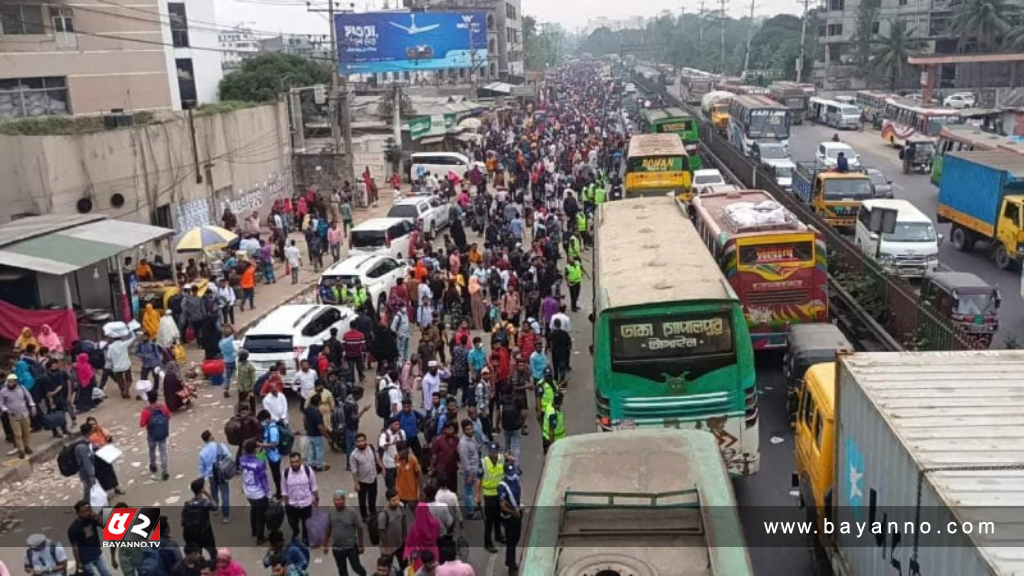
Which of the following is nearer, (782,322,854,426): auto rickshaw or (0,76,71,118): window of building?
(782,322,854,426): auto rickshaw

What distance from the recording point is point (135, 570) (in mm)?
8523

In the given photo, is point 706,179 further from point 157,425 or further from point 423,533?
point 423,533

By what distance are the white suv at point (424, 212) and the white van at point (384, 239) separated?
201 centimetres

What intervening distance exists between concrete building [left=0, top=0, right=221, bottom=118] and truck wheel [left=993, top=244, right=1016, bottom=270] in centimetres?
3213

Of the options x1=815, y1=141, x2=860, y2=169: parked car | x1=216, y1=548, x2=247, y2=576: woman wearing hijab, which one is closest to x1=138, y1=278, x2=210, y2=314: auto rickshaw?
x1=216, y1=548, x2=247, y2=576: woman wearing hijab

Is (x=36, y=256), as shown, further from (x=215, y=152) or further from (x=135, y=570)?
(x=215, y=152)

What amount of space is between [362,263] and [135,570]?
1057cm

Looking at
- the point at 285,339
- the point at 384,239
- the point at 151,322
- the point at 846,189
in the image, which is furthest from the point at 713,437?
the point at 846,189

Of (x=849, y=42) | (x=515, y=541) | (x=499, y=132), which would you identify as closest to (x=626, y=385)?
(x=515, y=541)

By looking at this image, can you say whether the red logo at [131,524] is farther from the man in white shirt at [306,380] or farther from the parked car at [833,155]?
the parked car at [833,155]

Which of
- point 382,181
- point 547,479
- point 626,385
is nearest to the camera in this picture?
point 547,479

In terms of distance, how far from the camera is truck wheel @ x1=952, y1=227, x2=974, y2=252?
22.9 m

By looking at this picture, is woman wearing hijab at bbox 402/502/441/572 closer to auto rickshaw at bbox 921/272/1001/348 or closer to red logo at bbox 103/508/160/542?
red logo at bbox 103/508/160/542

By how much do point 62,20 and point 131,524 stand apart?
3247cm
